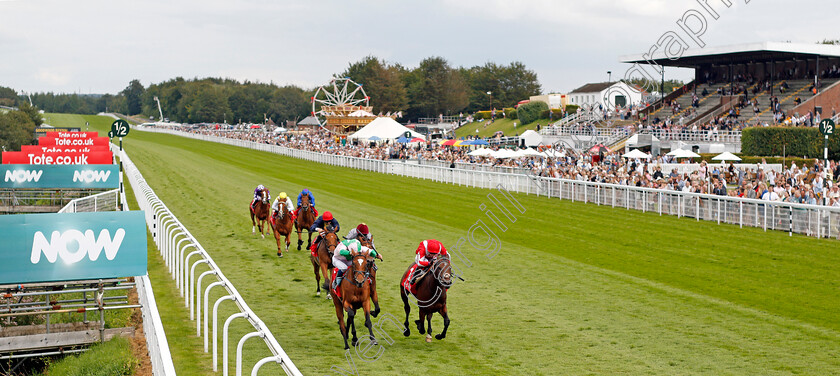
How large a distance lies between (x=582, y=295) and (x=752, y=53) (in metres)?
34.4

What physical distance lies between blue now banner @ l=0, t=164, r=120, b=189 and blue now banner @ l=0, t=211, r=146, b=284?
11.9 m

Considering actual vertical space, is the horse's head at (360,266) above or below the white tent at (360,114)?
below

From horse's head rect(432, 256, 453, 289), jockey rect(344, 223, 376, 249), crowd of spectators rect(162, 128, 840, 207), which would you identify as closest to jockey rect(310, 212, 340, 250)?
jockey rect(344, 223, 376, 249)

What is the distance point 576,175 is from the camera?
24.9 metres

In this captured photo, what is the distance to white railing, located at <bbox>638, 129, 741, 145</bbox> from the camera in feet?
117

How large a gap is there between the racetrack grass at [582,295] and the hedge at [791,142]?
14.1 meters

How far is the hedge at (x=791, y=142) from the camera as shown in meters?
32.1

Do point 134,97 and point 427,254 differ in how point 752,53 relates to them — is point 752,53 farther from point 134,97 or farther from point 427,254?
point 134,97

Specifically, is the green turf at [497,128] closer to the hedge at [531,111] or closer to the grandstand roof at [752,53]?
the hedge at [531,111]

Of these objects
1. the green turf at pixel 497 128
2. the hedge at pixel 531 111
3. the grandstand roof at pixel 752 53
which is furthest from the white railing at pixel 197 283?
the hedge at pixel 531 111

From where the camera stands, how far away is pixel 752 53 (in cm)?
4088

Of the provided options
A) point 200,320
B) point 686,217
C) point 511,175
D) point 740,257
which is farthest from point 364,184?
point 200,320

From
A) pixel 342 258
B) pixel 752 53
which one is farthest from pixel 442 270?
pixel 752 53

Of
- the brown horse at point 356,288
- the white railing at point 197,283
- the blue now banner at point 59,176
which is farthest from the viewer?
the blue now banner at point 59,176
